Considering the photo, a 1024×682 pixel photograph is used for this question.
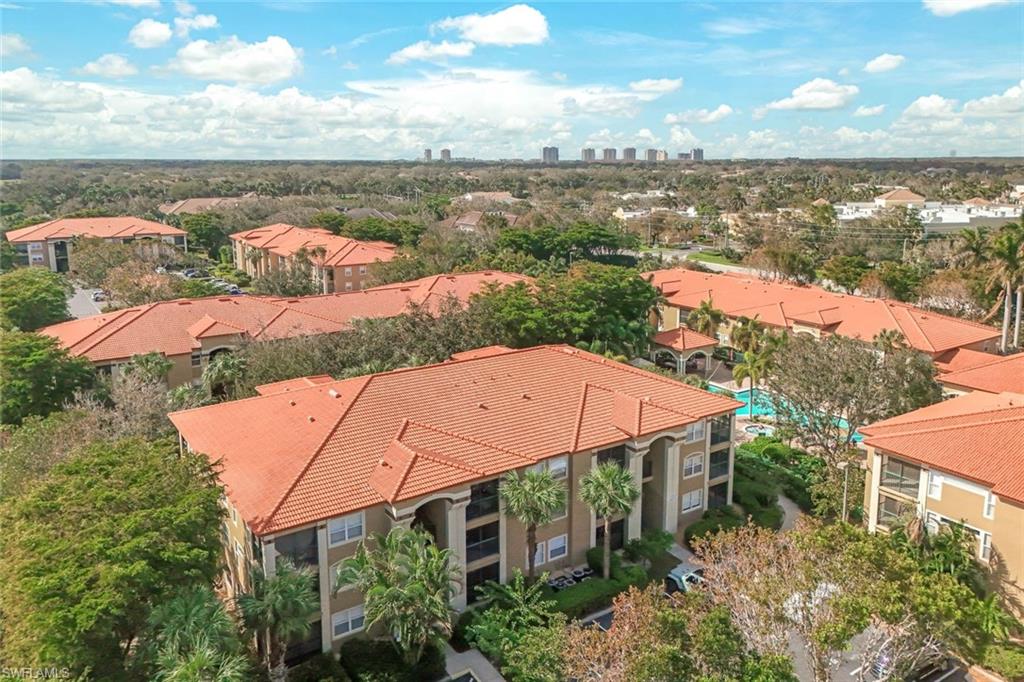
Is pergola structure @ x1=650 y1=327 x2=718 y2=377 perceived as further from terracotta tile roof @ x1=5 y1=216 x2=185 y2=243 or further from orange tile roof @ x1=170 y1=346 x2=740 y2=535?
terracotta tile roof @ x1=5 y1=216 x2=185 y2=243

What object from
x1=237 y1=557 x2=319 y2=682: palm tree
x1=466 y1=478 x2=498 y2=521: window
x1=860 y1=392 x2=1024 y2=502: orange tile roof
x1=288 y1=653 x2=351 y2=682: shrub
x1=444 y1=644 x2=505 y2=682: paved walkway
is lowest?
x1=444 y1=644 x2=505 y2=682: paved walkway

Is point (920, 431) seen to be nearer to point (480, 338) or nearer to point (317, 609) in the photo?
point (317, 609)

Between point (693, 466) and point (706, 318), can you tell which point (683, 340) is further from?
point (693, 466)

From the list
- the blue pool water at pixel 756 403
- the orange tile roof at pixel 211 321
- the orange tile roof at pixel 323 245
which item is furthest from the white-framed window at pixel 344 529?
the orange tile roof at pixel 323 245

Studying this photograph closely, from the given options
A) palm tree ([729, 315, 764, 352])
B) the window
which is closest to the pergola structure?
palm tree ([729, 315, 764, 352])

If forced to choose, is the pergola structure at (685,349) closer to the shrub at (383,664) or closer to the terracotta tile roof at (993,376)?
the terracotta tile roof at (993,376)

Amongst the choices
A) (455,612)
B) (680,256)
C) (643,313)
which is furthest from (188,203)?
(455,612)
